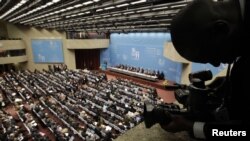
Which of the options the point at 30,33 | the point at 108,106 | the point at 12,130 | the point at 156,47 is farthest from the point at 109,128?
the point at 30,33

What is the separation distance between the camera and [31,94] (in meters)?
17.3

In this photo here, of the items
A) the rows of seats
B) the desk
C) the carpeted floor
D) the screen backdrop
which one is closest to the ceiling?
the carpeted floor

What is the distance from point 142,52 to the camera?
24.6 m

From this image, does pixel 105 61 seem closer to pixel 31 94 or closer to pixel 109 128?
pixel 31 94

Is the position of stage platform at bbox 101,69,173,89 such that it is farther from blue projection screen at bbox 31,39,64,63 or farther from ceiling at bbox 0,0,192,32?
blue projection screen at bbox 31,39,64,63

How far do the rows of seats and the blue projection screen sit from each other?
503 cm

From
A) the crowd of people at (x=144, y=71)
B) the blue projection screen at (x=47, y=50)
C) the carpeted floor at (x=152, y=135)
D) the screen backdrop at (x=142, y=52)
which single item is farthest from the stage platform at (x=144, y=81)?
the carpeted floor at (x=152, y=135)

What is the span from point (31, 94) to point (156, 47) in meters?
14.0

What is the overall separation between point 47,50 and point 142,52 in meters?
13.5

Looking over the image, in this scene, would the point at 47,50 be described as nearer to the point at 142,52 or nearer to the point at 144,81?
the point at 142,52

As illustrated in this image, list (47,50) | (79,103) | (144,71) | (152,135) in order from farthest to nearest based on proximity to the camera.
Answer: (47,50)
(144,71)
(79,103)
(152,135)

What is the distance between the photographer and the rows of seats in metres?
10.6

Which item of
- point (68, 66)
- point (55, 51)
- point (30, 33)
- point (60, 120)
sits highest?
point (30, 33)

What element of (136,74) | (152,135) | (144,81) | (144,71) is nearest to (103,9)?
(152,135)
